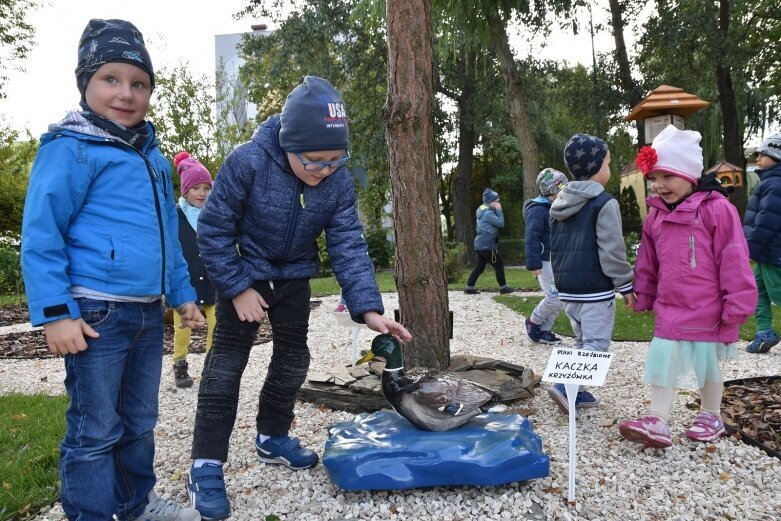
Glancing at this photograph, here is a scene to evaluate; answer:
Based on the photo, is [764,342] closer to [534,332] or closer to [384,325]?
[534,332]

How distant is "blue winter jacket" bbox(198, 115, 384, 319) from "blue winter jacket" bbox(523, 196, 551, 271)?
3422 millimetres

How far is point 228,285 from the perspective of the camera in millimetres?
2451

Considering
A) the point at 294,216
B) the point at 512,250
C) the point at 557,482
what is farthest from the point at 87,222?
the point at 512,250

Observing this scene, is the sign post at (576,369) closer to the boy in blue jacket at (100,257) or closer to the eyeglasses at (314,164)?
the eyeglasses at (314,164)

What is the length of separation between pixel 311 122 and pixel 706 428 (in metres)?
2.56

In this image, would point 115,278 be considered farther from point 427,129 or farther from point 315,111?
point 427,129

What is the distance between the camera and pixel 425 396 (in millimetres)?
2695

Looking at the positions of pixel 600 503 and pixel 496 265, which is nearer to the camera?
pixel 600 503

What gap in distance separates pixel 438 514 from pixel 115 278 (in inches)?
59.8

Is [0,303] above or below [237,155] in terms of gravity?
below

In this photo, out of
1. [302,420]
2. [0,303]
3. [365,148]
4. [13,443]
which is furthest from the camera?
[365,148]

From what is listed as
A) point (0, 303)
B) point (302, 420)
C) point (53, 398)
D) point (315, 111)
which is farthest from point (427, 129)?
point (0, 303)

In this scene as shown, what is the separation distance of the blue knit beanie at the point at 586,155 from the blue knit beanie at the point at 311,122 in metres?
1.95

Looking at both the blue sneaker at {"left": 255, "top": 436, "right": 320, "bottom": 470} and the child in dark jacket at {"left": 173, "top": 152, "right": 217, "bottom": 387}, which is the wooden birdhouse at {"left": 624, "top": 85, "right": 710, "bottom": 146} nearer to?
the child in dark jacket at {"left": 173, "top": 152, "right": 217, "bottom": 387}
